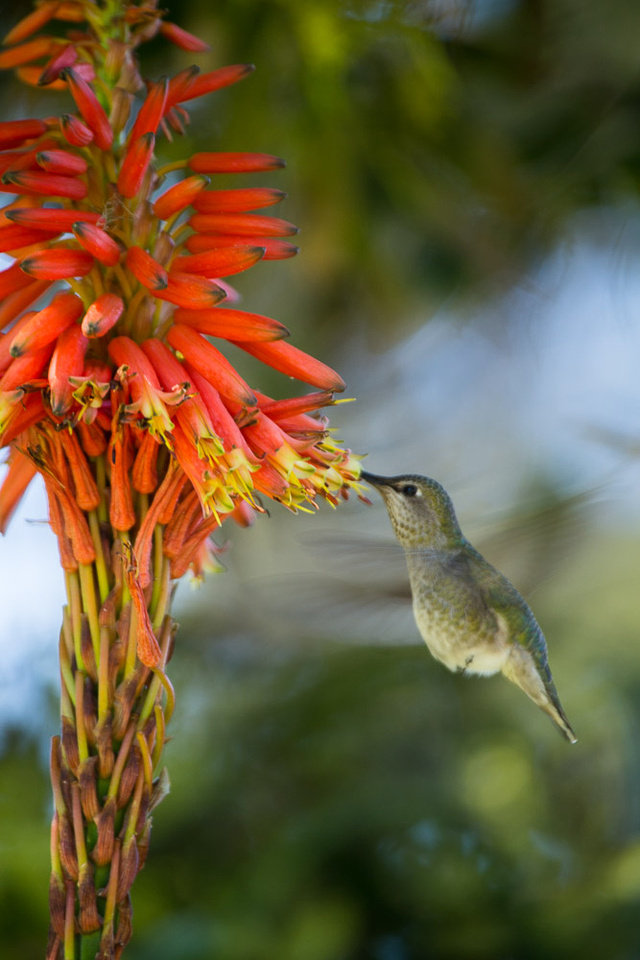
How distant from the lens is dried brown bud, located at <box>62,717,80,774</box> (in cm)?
103

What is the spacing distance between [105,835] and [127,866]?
5 centimetres

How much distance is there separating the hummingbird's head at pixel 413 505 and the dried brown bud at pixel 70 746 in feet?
2.03

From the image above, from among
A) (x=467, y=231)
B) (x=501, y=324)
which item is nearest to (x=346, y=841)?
(x=501, y=324)

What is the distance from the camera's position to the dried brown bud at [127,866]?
1.01 meters

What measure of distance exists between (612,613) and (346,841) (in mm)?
1211

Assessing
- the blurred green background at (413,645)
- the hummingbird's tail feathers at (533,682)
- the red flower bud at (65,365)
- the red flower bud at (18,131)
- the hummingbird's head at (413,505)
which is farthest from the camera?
the blurred green background at (413,645)

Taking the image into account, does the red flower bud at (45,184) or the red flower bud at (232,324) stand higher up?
the red flower bud at (45,184)

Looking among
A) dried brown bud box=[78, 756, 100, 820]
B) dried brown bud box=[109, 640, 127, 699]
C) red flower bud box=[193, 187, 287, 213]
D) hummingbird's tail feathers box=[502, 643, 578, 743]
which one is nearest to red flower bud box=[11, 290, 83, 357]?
red flower bud box=[193, 187, 287, 213]

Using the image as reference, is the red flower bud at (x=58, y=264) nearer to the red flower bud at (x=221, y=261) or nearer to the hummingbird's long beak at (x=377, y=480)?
the red flower bud at (x=221, y=261)

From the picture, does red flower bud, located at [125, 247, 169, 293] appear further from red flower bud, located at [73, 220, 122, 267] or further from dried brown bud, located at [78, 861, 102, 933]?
dried brown bud, located at [78, 861, 102, 933]

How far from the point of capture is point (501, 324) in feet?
9.36

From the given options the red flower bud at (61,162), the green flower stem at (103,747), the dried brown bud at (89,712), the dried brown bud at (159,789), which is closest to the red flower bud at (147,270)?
the red flower bud at (61,162)

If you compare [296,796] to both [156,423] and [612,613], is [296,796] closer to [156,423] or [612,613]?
[612,613]

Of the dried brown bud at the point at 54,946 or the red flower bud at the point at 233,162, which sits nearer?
the dried brown bud at the point at 54,946
